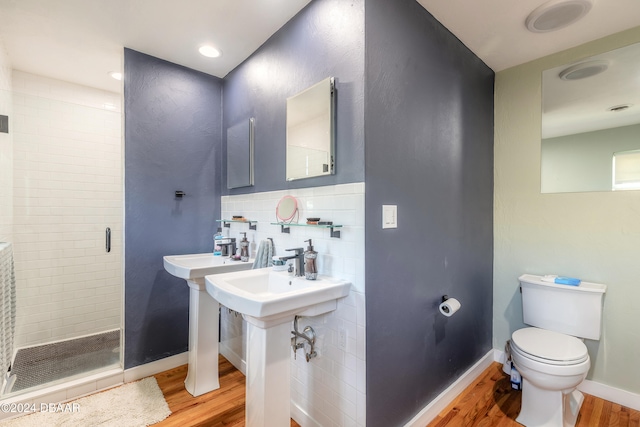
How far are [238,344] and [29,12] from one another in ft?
8.56

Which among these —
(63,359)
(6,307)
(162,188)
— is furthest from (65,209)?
(63,359)

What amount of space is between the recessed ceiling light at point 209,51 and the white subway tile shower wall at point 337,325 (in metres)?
1.35

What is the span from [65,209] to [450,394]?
3.51 m

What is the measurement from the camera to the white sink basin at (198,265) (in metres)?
1.79

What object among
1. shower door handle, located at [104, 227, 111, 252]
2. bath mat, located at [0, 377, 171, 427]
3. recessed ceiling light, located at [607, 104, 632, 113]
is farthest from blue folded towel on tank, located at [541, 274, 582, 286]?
shower door handle, located at [104, 227, 111, 252]

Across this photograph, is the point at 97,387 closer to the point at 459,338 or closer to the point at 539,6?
the point at 459,338

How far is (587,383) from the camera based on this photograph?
194cm

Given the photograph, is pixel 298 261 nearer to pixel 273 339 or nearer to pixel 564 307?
pixel 273 339

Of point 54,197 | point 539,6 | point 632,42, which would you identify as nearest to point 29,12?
point 54,197

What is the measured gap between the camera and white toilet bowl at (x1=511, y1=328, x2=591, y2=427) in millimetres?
1503

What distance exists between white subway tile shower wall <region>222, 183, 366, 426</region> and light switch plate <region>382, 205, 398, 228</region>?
146mm

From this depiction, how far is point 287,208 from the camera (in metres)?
1.80

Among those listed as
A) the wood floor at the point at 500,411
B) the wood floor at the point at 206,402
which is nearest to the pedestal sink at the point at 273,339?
the wood floor at the point at 206,402

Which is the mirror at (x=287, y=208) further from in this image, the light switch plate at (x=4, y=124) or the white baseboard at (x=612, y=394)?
the white baseboard at (x=612, y=394)
